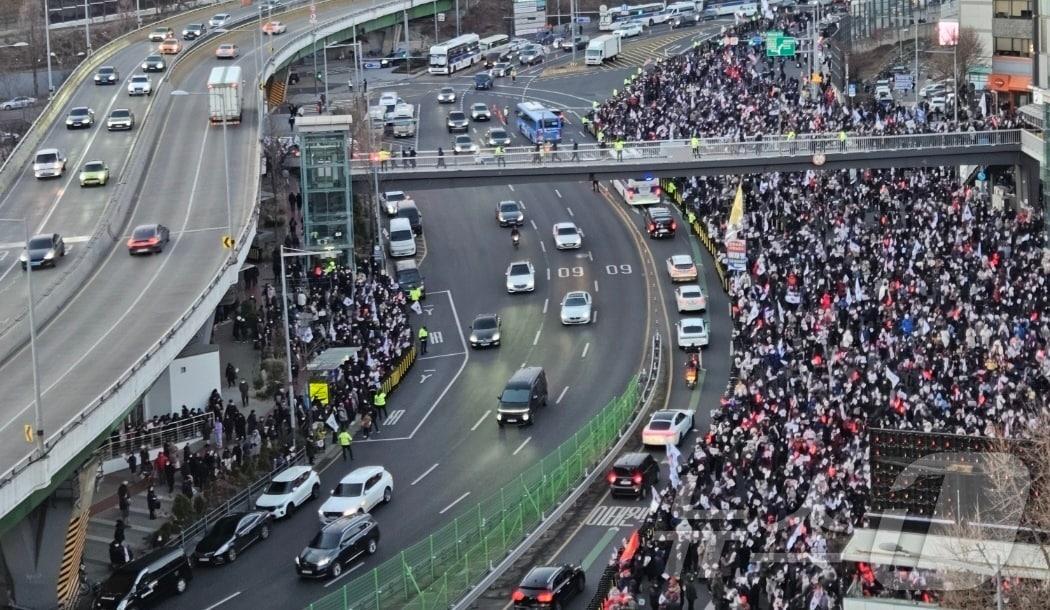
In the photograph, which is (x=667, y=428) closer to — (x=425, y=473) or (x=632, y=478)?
(x=632, y=478)

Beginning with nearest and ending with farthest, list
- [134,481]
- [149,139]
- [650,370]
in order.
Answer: [134,481]
[650,370]
[149,139]

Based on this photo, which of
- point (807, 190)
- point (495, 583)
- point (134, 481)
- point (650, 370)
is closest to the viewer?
point (495, 583)

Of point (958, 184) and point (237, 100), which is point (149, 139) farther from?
point (958, 184)

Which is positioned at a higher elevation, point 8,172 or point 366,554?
point 8,172

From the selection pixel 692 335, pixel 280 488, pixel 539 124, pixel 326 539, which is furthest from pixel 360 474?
pixel 539 124

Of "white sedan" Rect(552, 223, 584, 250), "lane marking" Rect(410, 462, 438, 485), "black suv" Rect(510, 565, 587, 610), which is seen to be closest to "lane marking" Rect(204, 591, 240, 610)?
"black suv" Rect(510, 565, 587, 610)

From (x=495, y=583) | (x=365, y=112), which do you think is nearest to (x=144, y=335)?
(x=495, y=583)
